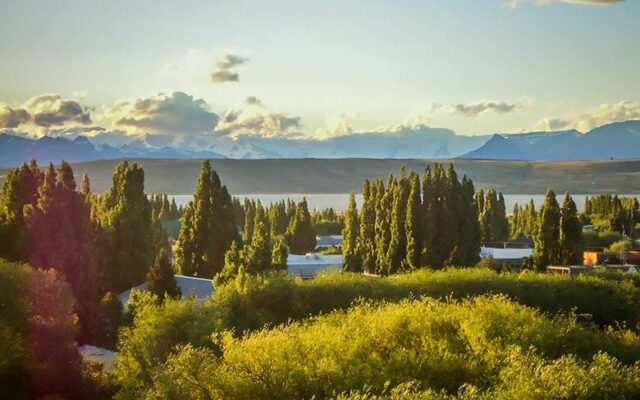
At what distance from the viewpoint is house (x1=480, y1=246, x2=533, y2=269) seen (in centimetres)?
6115

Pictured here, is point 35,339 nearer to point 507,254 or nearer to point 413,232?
point 413,232

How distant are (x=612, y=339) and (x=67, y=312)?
22.5 meters

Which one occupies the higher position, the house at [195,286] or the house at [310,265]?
the house at [195,286]

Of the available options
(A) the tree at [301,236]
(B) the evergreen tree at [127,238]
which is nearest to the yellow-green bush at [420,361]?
(B) the evergreen tree at [127,238]

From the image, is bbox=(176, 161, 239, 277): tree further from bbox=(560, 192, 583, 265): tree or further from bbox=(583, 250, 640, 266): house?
bbox=(583, 250, 640, 266): house

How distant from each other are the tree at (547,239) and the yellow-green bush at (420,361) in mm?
27752

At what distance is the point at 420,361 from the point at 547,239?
35792mm

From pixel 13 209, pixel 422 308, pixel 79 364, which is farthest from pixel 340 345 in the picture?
pixel 13 209

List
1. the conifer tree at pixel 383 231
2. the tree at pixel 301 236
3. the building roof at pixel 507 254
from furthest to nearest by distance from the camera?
the tree at pixel 301 236 → the building roof at pixel 507 254 → the conifer tree at pixel 383 231

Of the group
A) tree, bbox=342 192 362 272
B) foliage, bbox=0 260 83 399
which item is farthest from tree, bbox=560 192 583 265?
foliage, bbox=0 260 83 399

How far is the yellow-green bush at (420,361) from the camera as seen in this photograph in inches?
771

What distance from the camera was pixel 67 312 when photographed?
33.7 meters

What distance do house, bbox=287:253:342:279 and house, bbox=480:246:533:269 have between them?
1253 centimetres

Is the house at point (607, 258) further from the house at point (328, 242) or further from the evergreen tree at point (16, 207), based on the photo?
the evergreen tree at point (16, 207)
